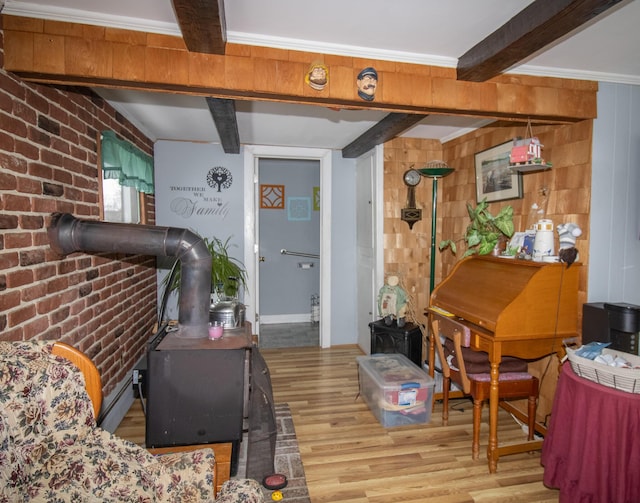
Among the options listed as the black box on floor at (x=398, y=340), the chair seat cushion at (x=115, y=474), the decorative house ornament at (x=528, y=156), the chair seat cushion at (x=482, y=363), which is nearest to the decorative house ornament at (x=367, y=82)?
the decorative house ornament at (x=528, y=156)

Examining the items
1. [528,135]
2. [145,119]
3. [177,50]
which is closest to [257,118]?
[145,119]

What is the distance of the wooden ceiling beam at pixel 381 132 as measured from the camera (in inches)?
104

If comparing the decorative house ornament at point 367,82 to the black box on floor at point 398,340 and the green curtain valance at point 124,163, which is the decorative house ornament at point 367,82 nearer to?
the green curtain valance at point 124,163

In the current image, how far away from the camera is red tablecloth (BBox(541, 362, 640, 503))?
5.20 feet

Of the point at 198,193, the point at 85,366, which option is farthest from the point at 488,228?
the point at 198,193

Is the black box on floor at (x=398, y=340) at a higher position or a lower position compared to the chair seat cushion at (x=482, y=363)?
lower

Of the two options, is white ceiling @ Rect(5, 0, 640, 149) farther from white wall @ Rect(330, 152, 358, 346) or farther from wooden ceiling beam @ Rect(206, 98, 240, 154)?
white wall @ Rect(330, 152, 358, 346)

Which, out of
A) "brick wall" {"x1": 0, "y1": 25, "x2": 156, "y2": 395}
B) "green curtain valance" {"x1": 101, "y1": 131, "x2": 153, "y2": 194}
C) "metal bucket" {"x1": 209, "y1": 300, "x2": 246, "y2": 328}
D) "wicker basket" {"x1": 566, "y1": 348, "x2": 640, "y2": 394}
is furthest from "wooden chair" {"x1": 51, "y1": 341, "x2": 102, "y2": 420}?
"wicker basket" {"x1": 566, "y1": 348, "x2": 640, "y2": 394}

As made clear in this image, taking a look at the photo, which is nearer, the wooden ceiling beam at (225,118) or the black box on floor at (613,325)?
the black box on floor at (613,325)

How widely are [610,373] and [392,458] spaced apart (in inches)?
49.7

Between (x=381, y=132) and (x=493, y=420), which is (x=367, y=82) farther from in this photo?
(x=493, y=420)

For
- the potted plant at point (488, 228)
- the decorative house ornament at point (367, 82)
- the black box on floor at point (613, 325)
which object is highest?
the decorative house ornament at point (367, 82)

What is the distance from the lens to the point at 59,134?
192cm

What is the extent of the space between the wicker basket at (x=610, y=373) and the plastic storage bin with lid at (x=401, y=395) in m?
1.00
